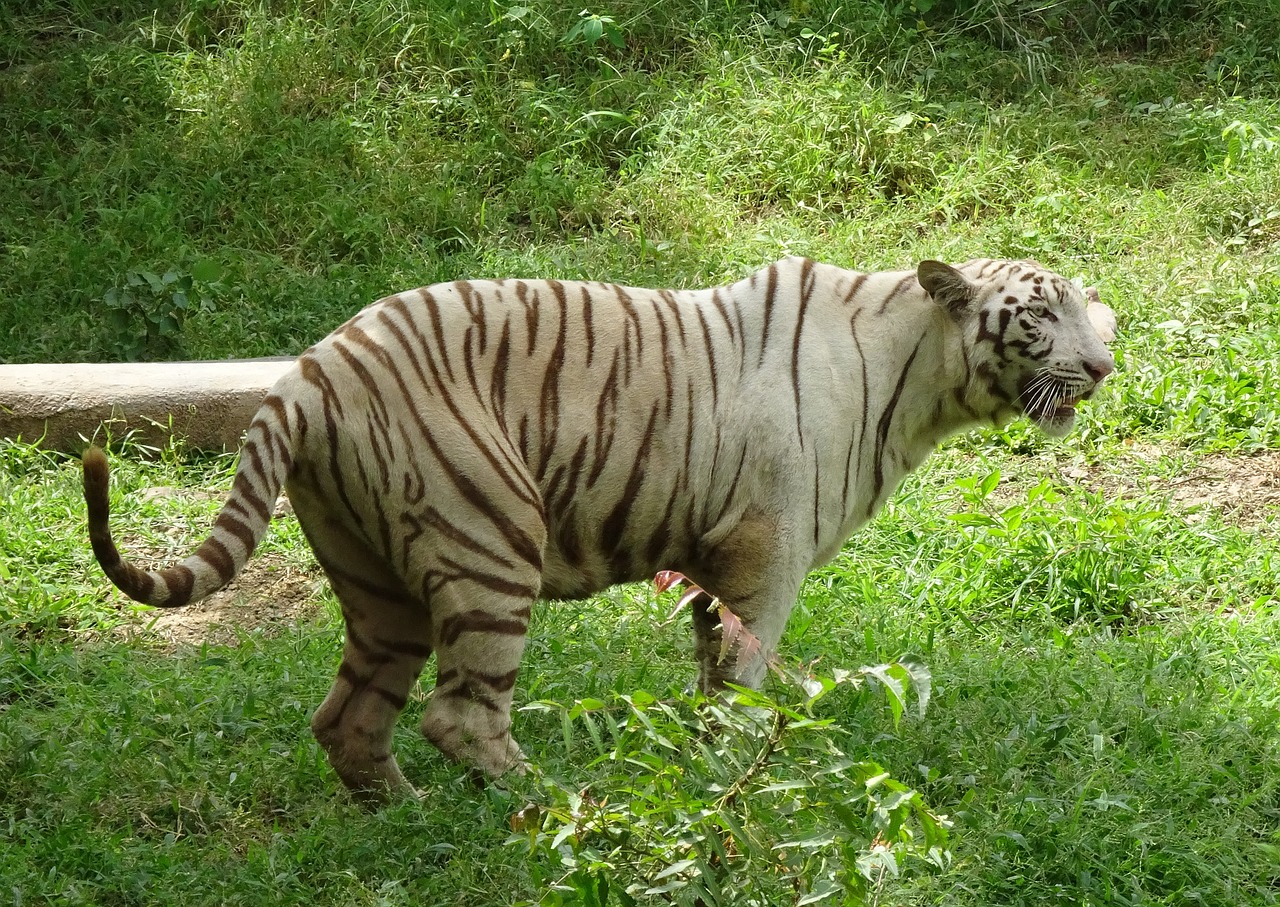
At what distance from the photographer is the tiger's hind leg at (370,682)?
3.54 m

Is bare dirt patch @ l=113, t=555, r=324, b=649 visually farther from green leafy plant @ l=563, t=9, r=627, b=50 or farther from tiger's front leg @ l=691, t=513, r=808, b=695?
green leafy plant @ l=563, t=9, r=627, b=50

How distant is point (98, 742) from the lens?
3.74m

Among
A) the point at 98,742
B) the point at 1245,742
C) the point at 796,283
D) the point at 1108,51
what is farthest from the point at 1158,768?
the point at 1108,51

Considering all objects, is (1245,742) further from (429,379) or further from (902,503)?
(429,379)

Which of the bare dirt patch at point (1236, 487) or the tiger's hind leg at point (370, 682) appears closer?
the tiger's hind leg at point (370, 682)

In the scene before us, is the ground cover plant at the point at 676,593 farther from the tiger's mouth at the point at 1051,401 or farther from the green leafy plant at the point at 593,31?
the tiger's mouth at the point at 1051,401

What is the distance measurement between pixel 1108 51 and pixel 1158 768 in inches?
237

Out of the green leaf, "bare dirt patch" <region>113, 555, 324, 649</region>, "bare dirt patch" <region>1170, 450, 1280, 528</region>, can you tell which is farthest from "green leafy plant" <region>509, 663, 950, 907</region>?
the green leaf

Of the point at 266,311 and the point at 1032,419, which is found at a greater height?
the point at 1032,419

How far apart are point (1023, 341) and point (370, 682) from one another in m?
1.87

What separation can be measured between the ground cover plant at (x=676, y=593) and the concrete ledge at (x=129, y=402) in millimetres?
118

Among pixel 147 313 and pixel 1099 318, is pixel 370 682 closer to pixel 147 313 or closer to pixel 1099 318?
pixel 1099 318

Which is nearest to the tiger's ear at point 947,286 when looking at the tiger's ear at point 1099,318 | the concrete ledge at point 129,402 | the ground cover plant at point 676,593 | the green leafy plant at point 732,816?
the tiger's ear at point 1099,318

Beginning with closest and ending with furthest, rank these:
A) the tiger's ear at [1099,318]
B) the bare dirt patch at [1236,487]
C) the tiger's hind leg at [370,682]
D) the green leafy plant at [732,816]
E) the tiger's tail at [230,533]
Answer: the green leafy plant at [732,816] < the tiger's tail at [230,533] < the tiger's hind leg at [370,682] < the tiger's ear at [1099,318] < the bare dirt patch at [1236,487]
